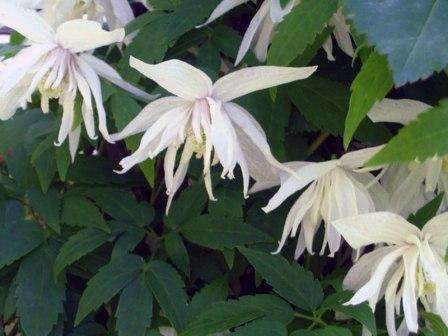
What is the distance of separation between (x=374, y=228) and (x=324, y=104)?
0.14 meters

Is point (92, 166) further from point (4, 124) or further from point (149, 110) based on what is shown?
point (149, 110)

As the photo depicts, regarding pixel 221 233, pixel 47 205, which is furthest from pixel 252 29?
pixel 47 205

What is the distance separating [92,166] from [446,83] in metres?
0.41

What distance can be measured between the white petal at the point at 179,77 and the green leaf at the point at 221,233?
219 millimetres

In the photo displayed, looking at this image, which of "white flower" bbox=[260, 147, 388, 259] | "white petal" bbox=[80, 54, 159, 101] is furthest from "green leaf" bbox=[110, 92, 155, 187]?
"white flower" bbox=[260, 147, 388, 259]

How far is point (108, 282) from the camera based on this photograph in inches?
30.0

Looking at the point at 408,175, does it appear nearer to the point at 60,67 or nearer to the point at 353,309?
the point at 353,309

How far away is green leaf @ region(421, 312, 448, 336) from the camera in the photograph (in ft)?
2.01

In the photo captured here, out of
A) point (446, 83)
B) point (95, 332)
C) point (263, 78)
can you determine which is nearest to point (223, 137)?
point (263, 78)

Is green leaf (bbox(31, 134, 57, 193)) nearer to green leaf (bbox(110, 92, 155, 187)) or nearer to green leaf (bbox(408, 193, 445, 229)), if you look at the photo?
green leaf (bbox(110, 92, 155, 187))

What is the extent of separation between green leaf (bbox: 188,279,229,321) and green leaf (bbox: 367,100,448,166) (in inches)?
14.0

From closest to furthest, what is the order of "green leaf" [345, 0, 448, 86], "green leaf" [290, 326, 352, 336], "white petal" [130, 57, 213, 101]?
"green leaf" [345, 0, 448, 86] < "white petal" [130, 57, 213, 101] < "green leaf" [290, 326, 352, 336]

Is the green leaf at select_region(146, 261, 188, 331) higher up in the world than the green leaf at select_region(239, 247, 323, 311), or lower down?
lower down

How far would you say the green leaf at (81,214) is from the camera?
0.80 m
